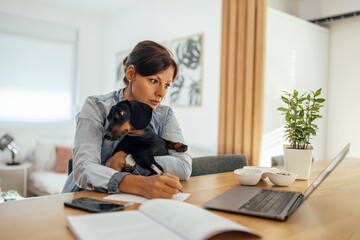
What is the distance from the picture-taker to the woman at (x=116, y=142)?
115cm

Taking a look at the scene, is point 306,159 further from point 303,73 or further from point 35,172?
point 35,172

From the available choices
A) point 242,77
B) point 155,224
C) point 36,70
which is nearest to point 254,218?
point 155,224

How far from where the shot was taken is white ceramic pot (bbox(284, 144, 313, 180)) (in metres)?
1.38

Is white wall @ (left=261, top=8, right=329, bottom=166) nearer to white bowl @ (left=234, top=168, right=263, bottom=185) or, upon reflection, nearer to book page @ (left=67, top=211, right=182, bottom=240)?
white bowl @ (left=234, top=168, right=263, bottom=185)

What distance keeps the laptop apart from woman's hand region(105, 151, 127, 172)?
0.42 metres

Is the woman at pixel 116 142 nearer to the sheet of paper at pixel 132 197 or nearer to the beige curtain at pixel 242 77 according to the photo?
the sheet of paper at pixel 132 197

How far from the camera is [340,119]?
9.35 ft

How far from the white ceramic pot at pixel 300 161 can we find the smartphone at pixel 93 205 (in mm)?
835

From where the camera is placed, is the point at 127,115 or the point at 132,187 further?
the point at 127,115

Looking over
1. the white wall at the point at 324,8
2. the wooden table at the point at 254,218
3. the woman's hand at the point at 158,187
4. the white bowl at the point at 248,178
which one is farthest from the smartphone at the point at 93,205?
the white wall at the point at 324,8

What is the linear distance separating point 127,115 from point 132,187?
278 millimetres

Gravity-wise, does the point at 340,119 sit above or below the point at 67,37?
below

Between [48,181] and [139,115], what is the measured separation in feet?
10.0

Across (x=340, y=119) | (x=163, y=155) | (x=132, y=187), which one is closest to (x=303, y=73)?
(x=340, y=119)
